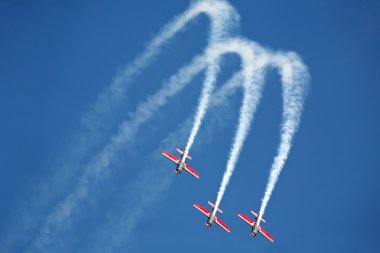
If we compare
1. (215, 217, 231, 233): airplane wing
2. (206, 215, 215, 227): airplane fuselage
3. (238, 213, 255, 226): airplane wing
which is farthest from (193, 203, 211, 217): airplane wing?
(238, 213, 255, 226): airplane wing

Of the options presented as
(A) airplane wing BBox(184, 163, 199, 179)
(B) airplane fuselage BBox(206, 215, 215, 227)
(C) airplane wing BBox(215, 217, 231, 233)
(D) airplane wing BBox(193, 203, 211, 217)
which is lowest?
(B) airplane fuselage BBox(206, 215, 215, 227)

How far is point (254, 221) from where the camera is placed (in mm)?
81125

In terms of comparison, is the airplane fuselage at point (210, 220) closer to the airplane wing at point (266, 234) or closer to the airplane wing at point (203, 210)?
the airplane wing at point (203, 210)

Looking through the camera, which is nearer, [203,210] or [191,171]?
[191,171]

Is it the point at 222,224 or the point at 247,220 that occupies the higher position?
the point at 247,220

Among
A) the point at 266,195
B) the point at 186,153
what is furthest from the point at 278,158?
the point at 186,153

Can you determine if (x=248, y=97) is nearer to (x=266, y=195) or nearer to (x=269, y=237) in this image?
(x=266, y=195)

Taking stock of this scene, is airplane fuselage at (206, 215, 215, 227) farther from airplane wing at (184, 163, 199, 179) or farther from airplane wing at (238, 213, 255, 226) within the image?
airplane wing at (184, 163, 199, 179)

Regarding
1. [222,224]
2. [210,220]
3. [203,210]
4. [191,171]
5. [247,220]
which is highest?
[247,220]

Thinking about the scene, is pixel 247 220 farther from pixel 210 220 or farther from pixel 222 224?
pixel 210 220

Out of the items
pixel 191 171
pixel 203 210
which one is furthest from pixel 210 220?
pixel 191 171

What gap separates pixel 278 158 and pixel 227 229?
41.2 ft

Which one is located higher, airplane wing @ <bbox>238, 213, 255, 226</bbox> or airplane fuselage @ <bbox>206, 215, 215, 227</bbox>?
airplane wing @ <bbox>238, 213, 255, 226</bbox>

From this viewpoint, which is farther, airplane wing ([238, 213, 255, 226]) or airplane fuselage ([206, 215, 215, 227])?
airplane wing ([238, 213, 255, 226])
